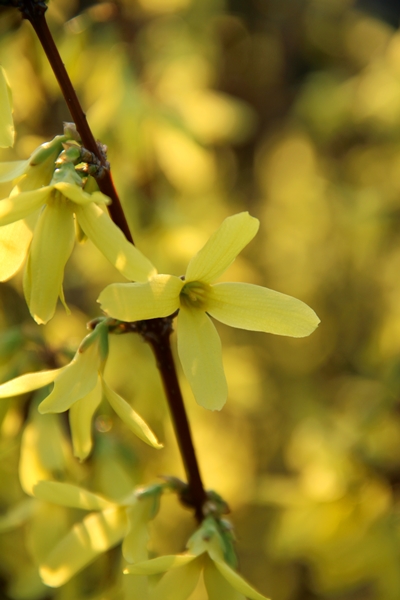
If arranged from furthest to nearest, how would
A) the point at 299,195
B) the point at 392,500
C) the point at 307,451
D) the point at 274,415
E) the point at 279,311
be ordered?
the point at 299,195
the point at 274,415
the point at 307,451
the point at 392,500
the point at 279,311

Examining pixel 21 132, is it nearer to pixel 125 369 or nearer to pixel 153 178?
pixel 153 178

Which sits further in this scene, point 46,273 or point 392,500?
point 392,500

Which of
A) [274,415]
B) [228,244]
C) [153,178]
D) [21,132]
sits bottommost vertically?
[274,415]

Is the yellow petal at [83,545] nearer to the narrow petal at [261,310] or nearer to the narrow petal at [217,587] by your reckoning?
the narrow petal at [217,587]

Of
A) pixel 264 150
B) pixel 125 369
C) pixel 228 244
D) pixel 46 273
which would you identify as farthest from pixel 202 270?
pixel 264 150

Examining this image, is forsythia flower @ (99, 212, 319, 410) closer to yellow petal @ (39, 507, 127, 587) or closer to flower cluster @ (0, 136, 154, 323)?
flower cluster @ (0, 136, 154, 323)

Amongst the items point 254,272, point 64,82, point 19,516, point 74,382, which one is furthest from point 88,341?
point 254,272
